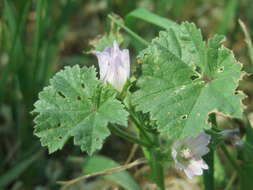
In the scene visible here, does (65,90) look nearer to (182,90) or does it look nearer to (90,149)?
(90,149)

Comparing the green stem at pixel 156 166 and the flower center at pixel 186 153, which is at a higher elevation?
the flower center at pixel 186 153

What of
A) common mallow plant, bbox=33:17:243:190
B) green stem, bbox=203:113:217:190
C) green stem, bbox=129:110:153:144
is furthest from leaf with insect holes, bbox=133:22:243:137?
green stem, bbox=203:113:217:190

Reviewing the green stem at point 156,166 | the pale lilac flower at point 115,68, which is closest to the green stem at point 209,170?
the green stem at point 156,166

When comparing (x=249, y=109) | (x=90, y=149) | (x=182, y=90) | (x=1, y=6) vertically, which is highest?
(x=182, y=90)

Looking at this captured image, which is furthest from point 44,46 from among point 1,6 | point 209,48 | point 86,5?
point 209,48

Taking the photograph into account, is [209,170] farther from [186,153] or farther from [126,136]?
[126,136]

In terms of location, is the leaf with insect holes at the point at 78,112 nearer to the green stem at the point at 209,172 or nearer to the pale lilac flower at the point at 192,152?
the pale lilac flower at the point at 192,152
